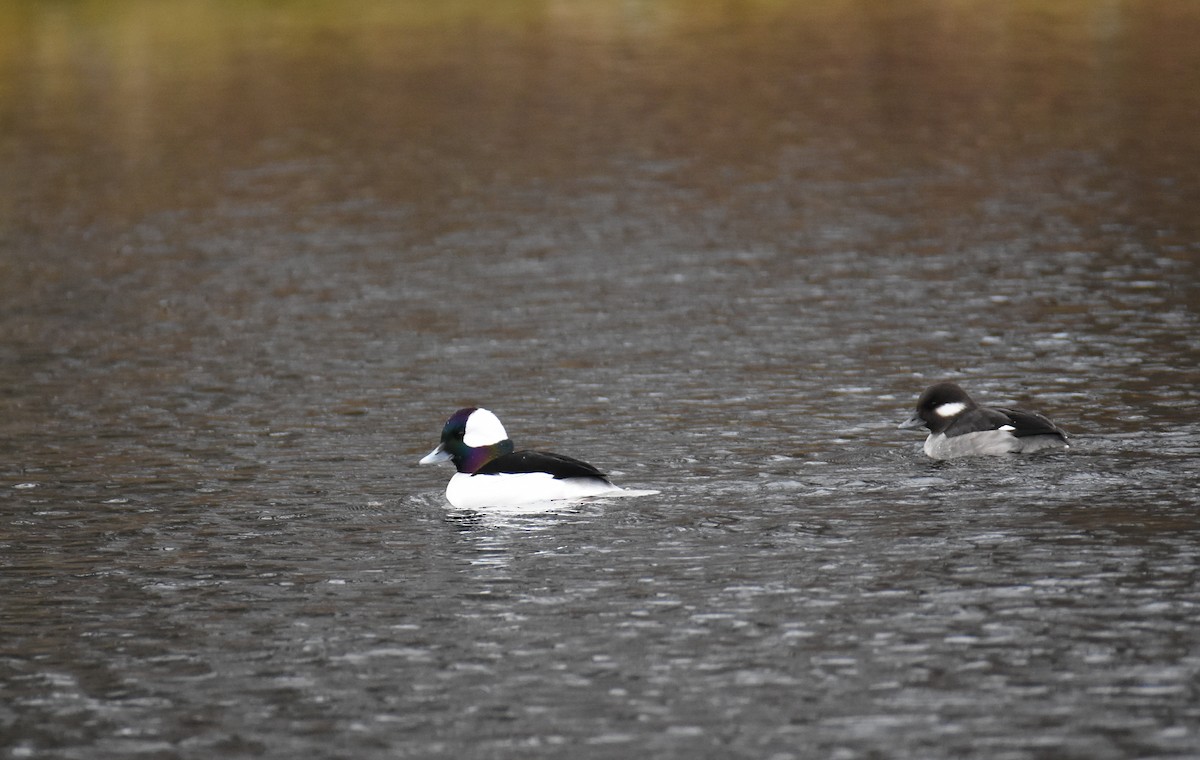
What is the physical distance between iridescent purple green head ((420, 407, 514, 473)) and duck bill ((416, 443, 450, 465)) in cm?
13

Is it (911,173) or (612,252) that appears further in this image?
(911,173)

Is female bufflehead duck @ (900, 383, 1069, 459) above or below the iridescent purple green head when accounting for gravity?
below

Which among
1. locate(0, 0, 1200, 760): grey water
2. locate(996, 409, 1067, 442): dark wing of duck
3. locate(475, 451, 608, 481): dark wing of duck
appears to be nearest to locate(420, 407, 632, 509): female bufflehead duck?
locate(475, 451, 608, 481): dark wing of duck

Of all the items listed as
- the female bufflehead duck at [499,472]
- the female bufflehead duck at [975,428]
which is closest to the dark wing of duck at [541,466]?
the female bufflehead duck at [499,472]

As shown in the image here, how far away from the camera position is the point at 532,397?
2264 cm

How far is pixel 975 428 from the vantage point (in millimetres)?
18578

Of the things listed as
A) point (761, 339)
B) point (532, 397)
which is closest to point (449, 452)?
point (532, 397)

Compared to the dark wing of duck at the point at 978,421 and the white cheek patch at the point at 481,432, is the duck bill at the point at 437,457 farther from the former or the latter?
the dark wing of duck at the point at 978,421

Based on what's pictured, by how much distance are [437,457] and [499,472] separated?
1003mm

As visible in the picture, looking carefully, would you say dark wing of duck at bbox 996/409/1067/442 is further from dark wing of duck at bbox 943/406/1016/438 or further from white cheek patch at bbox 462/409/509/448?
white cheek patch at bbox 462/409/509/448

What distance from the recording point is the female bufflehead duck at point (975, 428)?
1828 centimetres

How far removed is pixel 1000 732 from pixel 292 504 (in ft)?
27.5

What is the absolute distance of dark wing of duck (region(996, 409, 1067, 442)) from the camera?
715 inches

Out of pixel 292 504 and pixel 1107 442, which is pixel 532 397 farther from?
pixel 1107 442
